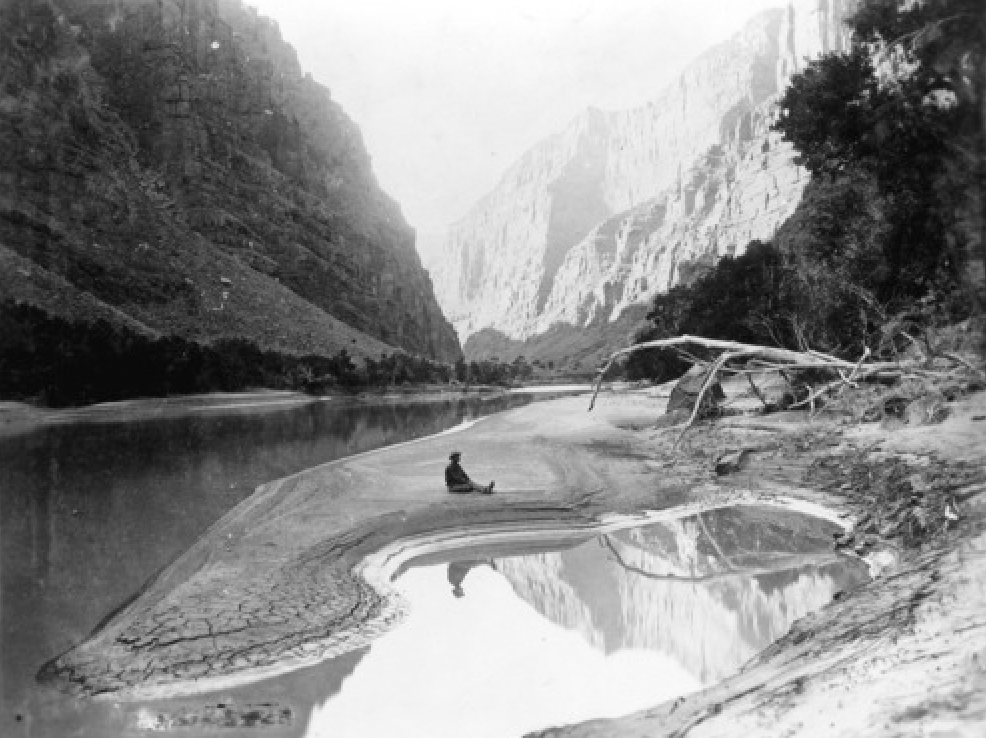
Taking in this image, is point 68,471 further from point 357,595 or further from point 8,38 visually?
point 8,38

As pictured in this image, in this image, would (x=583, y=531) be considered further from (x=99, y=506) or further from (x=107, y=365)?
(x=107, y=365)

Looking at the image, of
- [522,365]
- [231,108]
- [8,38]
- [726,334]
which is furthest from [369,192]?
[726,334]

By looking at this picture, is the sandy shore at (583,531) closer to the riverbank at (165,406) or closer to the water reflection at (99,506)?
the water reflection at (99,506)

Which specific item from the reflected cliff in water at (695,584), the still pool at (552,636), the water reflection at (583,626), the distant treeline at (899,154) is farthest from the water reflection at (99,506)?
the distant treeline at (899,154)

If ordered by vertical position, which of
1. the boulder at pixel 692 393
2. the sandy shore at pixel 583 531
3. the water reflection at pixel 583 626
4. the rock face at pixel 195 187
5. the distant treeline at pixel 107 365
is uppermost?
the rock face at pixel 195 187

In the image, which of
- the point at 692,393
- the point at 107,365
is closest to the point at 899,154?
the point at 692,393

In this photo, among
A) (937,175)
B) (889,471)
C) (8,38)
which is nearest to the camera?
(937,175)
